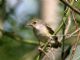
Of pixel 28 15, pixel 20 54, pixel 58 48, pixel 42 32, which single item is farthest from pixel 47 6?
pixel 58 48

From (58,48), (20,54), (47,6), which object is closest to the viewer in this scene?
(58,48)

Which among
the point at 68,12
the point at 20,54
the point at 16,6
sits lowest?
the point at 20,54

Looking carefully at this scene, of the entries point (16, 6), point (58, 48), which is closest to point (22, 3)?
point (16, 6)

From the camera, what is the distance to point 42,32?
380cm

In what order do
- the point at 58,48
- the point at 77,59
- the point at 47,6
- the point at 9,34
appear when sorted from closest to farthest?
1. the point at 77,59
2. the point at 58,48
3. the point at 9,34
4. the point at 47,6

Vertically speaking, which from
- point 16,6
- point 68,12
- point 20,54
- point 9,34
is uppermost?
point 68,12

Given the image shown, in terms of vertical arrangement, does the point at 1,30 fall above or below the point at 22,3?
below

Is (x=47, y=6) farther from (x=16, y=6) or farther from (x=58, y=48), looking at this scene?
(x=58, y=48)

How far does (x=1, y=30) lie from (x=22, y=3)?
68 cm

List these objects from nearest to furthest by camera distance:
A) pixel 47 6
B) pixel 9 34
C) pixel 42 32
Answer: pixel 42 32 → pixel 9 34 → pixel 47 6

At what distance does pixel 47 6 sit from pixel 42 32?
Result: 1992 millimetres

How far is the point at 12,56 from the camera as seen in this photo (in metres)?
4.71

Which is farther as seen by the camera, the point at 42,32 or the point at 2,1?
the point at 2,1

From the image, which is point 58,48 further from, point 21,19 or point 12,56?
point 21,19
